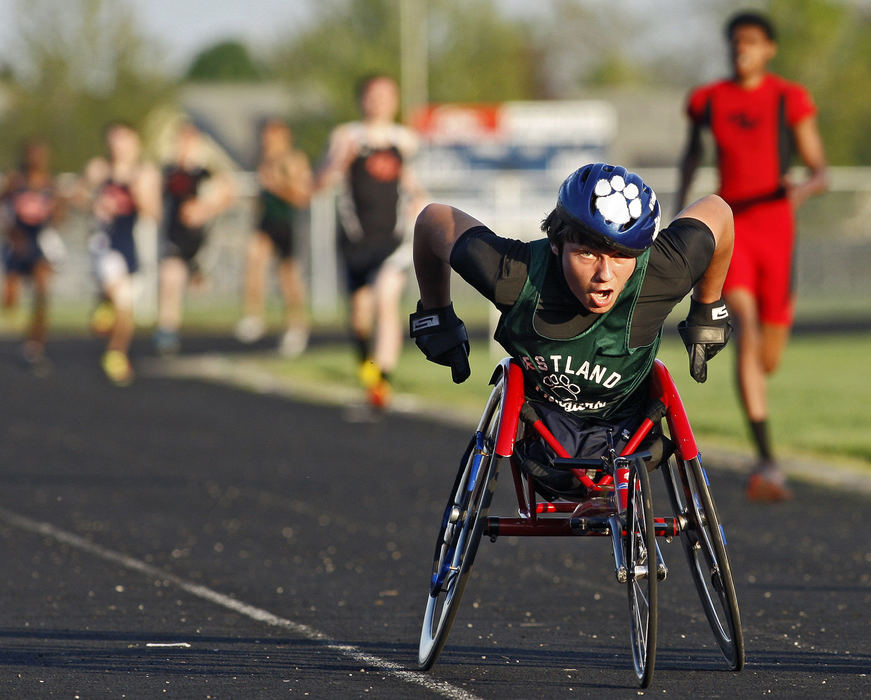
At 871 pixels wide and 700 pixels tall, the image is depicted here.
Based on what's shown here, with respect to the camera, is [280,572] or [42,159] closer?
[280,572]

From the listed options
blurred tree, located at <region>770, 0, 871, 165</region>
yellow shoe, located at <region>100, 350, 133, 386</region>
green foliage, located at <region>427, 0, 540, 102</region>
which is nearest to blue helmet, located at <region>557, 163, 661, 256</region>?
yellow shoe, located at <region>100, 350, 133, 386</region>

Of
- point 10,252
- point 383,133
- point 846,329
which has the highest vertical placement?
point 383,133

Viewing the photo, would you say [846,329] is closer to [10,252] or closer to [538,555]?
[10,252]

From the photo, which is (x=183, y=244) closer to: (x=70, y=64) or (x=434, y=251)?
(x=434, y=251)

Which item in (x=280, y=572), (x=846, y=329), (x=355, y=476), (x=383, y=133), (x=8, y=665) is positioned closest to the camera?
(x=8, y=665)

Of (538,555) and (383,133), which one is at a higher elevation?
(383,133)

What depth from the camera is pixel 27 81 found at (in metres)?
51.1

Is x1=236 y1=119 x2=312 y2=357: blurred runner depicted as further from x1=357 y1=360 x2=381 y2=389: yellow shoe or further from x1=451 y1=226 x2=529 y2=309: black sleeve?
x1=451 y1=226 x2=529 y2=309: black sleeve

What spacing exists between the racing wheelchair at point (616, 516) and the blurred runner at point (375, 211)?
7804 millimetres

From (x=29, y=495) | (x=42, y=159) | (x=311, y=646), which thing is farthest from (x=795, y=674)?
(x=42, y=159)

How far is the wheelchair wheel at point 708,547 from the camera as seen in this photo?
512 cm

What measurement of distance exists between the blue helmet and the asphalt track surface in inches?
51.3

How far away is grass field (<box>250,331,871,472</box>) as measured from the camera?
11.9m

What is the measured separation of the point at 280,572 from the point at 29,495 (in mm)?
2655
